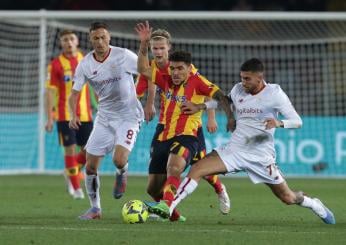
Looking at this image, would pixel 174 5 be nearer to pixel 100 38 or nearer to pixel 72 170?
pixel 72 170

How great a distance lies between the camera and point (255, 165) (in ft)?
33.2

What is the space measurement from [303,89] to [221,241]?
12.7m

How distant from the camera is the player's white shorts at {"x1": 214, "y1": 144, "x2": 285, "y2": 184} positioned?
10.1 m

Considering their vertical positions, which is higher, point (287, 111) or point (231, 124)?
point (287, 111)

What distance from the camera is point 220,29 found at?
890 inches

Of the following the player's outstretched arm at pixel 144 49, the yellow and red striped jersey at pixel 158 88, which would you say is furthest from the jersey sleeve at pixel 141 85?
the player's outstretched arm at pixel 144 49

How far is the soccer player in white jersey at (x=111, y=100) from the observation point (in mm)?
11281

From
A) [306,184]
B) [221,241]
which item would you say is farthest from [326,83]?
[221,241]

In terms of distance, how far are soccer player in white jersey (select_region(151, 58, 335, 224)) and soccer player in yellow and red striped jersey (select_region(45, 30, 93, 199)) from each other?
472 centimetres

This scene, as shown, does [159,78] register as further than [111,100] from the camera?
No

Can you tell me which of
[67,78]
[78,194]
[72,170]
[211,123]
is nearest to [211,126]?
[211,123]

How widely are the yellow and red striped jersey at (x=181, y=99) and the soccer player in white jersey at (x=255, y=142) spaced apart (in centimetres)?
26

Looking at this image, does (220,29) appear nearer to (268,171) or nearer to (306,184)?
(306,184)

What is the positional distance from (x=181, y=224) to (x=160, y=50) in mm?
1910
